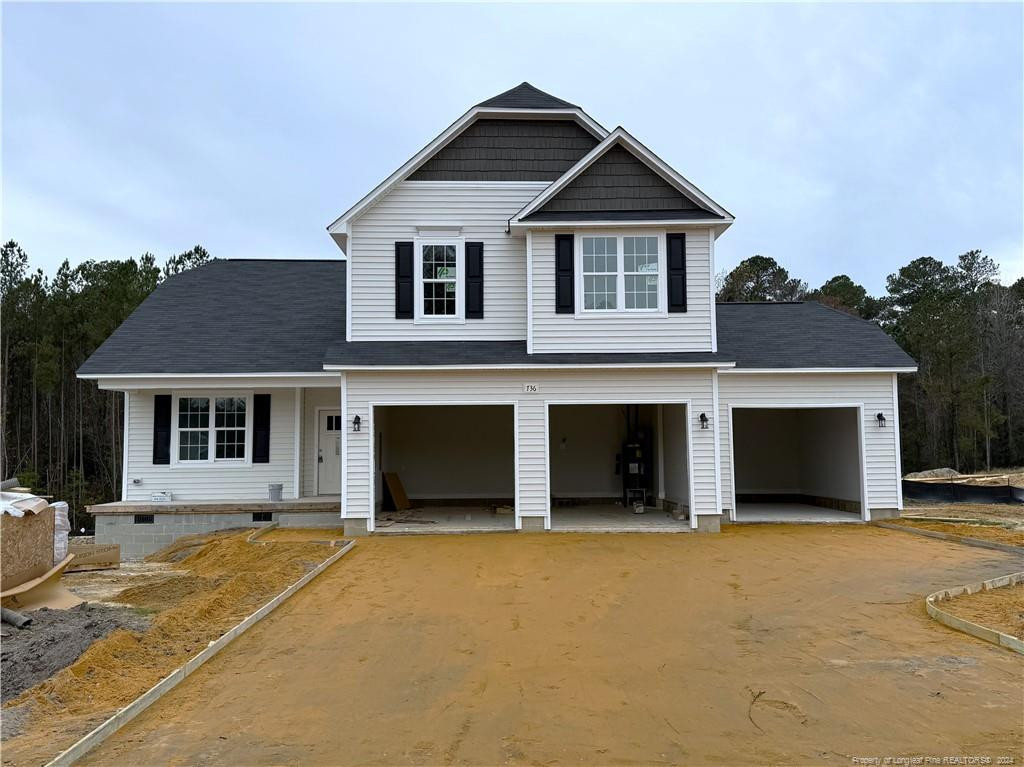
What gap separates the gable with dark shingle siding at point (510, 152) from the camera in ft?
49.8

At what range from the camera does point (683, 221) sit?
13883 millimetres

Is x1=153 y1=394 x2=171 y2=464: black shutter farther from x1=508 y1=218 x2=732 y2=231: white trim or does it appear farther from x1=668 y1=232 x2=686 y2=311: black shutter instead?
x1=668 y1=232 x2=686 y2=311: black shutter

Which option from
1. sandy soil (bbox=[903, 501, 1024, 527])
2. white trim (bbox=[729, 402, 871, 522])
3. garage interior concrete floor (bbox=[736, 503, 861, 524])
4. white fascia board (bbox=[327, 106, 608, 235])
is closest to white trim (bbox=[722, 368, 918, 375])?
white trim (bbox=[729, 402, 871, 522])

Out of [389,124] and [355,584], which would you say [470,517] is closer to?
[355,584]

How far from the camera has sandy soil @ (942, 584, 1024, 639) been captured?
7183 millimetres

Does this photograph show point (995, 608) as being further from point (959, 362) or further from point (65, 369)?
point (65, 369)

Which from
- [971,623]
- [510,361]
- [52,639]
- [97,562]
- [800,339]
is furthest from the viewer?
[800,339]

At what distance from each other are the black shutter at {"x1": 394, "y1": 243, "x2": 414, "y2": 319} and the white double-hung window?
11.3 ft

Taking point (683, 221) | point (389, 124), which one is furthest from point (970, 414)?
point (389, 124)

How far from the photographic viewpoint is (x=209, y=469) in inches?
621

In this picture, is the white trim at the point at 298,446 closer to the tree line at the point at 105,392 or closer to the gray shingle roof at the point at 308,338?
the gray shingle roof at the point at 308,338

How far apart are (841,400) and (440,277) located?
28.1ft

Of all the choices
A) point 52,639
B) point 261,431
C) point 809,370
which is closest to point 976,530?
point 809,370

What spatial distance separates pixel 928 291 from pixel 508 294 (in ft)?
129
